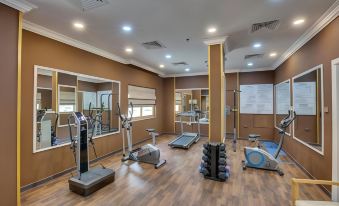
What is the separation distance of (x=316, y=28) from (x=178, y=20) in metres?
2.66

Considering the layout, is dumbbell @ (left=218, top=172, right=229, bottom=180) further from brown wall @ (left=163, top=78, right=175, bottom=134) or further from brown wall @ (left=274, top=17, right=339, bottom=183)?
brown wall @ (left=163, top=78, right=175, bottom=134)

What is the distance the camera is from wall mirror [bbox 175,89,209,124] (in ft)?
26.5

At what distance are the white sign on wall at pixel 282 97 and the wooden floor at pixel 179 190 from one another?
1.98 metres

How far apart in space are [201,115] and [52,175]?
596cm

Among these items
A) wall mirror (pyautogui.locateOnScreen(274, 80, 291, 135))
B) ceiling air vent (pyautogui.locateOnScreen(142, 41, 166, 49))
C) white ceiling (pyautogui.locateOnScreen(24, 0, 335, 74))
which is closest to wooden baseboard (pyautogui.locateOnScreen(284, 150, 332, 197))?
wall mirror (pyautogui.locateOnScreen(274, 80, 291, 135))

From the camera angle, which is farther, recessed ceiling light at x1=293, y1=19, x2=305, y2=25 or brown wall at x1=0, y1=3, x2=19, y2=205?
recessed ceiling light at x1=293, y1=19, x2=305, y2=25

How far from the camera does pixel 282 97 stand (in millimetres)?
5805

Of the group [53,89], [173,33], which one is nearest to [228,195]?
[173,33]

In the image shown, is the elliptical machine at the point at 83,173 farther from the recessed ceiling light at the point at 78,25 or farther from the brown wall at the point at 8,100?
the recessed ceiling light at the point at 78,25

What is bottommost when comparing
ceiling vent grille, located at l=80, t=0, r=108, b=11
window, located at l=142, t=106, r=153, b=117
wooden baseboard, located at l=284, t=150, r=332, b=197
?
wooden baseboard, located at l=284, t=150, r=332, b=197

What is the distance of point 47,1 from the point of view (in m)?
2.53

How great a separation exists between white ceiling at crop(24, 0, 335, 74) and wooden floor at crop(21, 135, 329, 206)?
3.10 m

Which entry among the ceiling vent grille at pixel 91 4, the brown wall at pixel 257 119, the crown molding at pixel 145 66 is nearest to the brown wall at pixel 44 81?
the ceiling vent grille at pixel 91 4

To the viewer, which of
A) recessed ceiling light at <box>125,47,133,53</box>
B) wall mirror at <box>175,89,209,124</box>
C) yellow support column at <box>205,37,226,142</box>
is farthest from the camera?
wall mirror at <box>175,89,209,124</box>
